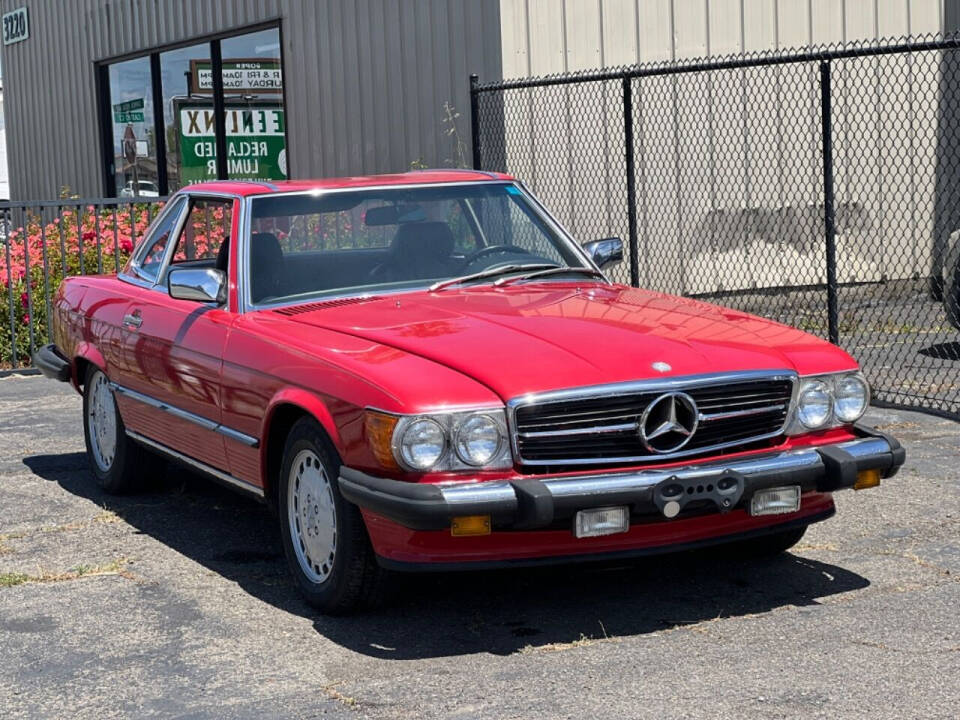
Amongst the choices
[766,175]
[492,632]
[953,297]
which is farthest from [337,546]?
[766,175]

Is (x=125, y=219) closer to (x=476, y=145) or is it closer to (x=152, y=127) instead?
(x=476, y=145)

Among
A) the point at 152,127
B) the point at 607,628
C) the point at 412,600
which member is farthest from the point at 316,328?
the point at 152,127

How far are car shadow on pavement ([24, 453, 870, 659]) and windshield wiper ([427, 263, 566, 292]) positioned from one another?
1.18 metres

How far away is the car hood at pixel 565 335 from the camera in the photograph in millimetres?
4941

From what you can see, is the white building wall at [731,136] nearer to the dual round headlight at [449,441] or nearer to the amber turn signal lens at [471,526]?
the dual round headlight at [449,441]

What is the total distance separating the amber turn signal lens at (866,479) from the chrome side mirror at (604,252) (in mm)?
1938

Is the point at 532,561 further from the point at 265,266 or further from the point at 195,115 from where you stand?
the point at 195,115

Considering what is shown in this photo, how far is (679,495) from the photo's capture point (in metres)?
4.81

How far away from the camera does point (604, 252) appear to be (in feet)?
22.7

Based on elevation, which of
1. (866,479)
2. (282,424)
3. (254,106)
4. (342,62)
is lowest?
(866,479)

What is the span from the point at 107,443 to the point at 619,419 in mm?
3456

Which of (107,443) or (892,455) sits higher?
(892,455)

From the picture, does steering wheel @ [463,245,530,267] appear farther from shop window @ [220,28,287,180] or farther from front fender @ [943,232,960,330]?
shop window @ [220,28,287,180]

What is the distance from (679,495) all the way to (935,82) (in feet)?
38.3
